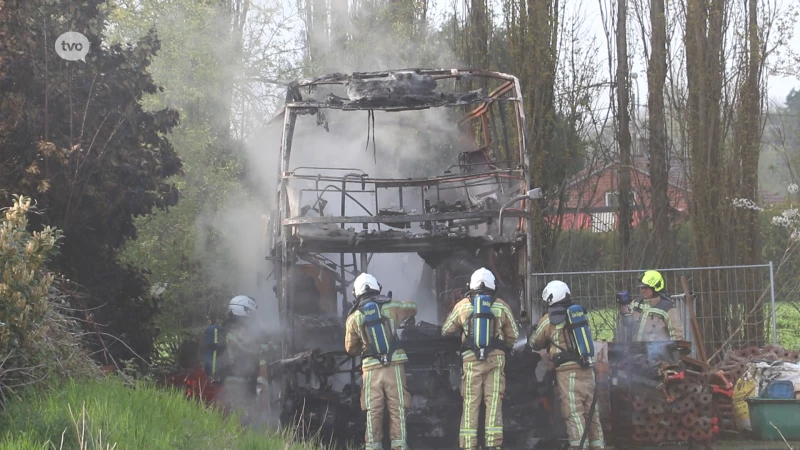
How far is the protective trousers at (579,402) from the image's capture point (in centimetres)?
888

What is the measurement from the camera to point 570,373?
897cm

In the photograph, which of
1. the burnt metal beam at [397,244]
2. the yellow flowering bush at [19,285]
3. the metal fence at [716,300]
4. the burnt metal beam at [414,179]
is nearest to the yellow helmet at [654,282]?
the burnt metal beam at [397,244]

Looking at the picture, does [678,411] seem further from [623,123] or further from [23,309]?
[623,123]

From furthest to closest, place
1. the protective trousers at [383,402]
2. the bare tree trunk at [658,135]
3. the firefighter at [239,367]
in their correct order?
the bare tree trunk at [658,135] → the firefighter at [239,367] → the protective trousers at [383,402]

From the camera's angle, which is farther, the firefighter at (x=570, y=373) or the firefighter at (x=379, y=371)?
the firefighter at (x=570, y=373)

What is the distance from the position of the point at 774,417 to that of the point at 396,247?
13.4 ft

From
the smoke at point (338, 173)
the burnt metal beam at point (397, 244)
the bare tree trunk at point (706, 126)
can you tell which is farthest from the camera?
the bare tree trunk at point (706, 126)

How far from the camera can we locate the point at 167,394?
802cm

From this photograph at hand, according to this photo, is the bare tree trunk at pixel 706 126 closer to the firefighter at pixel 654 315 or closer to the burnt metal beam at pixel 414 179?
the firefighter at pixel 654 315

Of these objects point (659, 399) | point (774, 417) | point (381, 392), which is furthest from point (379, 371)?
point (774, 417)

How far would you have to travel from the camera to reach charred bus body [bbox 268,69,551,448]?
9.23 metres

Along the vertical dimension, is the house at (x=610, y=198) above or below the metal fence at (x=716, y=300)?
above

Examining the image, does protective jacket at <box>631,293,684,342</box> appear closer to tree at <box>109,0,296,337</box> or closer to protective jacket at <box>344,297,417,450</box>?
protective jacket at <box>344,297,417,450</box>

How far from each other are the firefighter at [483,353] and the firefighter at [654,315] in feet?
6.36
